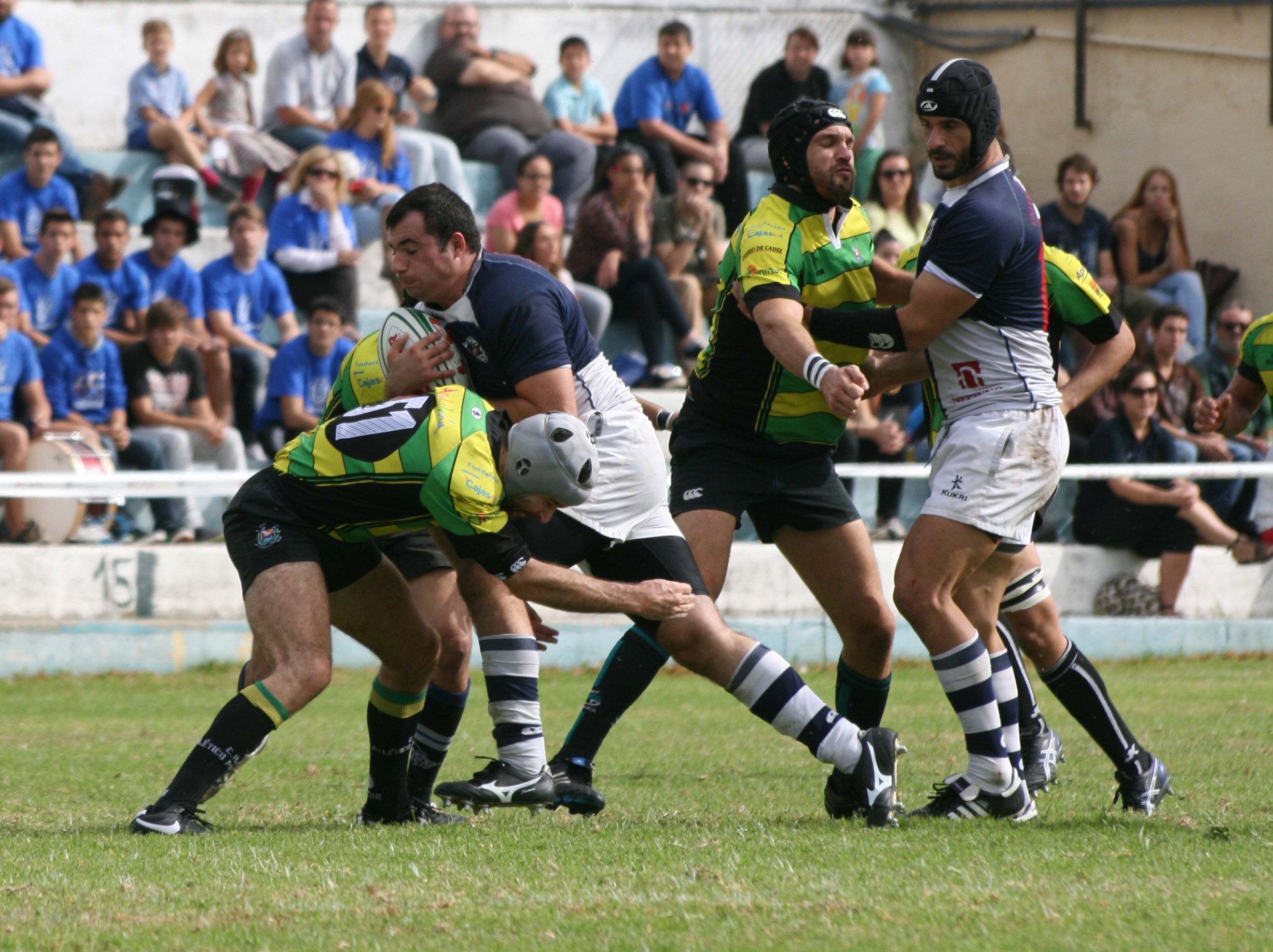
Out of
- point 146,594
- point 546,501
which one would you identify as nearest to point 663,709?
point 146,594

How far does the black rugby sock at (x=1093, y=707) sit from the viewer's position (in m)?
5.79

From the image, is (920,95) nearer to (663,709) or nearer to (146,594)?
(663,709)

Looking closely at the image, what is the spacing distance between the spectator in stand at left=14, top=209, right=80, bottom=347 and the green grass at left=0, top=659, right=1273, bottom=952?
215 inches

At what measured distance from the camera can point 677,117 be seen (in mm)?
16547

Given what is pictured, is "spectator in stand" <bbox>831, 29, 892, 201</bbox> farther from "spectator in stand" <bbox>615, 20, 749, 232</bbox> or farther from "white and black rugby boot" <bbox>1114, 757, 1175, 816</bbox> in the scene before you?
"white and black rugby boot" <bbox>1114, 757, 1175, 816</bbox>

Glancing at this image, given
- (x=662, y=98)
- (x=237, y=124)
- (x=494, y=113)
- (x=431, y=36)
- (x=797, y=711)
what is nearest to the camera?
(x=797, y=711)

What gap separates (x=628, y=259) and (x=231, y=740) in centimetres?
978

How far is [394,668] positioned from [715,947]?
7.08 ft

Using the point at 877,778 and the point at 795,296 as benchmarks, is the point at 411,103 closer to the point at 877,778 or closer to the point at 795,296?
the point at 795,296

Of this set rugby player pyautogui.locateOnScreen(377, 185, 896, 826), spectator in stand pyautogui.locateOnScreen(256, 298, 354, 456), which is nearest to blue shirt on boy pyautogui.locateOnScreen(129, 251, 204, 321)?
spectator in stand pyautogui.locateOnScreen(256, 298, 354, 456)

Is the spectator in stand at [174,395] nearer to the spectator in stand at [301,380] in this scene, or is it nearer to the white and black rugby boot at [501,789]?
the spectator in stand at [301,380]

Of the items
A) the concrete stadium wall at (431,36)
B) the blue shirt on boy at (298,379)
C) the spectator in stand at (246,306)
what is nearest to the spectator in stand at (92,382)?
the blue shirt on boy at (298,379)

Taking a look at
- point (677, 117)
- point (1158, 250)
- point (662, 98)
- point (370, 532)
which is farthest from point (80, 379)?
point (1158, 250)

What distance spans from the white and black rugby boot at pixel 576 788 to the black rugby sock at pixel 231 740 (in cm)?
103
